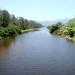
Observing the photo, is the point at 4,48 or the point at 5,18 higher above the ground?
the point at 5,18

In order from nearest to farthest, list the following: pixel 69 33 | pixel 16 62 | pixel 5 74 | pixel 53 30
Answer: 1. pixel 5 74
2. pixel 16 62
3. pixel 69 33
4. pixel 53 30

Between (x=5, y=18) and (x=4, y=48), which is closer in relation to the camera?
(x=4, y=48)

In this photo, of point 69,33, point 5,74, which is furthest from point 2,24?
point 5,74

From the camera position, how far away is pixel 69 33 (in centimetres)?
7131

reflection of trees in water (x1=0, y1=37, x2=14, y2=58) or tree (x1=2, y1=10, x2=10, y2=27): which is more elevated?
tree (x1=2, y1=10, x2=10, y2=27)

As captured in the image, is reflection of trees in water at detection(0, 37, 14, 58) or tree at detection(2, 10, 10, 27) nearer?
reflection of trees in water at detection(0, 37, 14, 58)

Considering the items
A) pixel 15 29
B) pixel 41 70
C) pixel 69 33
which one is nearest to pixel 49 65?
pixel 41 70

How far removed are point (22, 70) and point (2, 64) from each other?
4.23m

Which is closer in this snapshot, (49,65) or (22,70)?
(22,70)

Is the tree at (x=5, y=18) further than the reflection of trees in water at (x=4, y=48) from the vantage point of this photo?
A: Yes

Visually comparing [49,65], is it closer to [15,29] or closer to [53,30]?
[15,29]

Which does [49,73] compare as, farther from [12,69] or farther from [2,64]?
[2,64]

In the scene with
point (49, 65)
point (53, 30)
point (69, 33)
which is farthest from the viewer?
point (53, 30)

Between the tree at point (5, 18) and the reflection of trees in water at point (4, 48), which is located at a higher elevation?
the tree at point (5, 18)
